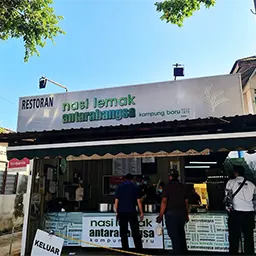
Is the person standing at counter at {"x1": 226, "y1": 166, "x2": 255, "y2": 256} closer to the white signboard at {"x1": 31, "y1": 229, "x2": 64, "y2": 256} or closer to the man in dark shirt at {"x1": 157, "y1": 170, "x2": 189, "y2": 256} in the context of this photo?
the man in dark shirt at {"x1": 157, "y1": 170, "x2": 189, "y2": 256}

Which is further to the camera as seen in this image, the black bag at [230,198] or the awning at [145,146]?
the black bag at [230,198]

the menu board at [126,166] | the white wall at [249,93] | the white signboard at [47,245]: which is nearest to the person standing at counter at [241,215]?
the white signboard at [47,245]

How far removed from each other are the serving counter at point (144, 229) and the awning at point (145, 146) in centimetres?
174

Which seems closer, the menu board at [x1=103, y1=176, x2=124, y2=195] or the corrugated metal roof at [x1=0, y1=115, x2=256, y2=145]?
the corrugated metal roof at [x1=0, y1=115, x2=256, y2=145]

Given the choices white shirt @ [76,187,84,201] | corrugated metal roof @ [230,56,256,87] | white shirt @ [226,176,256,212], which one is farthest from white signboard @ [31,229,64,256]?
corrugated metal roof @ [230,56,256,87]

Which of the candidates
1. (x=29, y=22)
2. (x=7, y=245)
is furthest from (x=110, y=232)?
Answer: (x=29, y=22)

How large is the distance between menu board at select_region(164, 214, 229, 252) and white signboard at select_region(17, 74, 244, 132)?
2396 mm

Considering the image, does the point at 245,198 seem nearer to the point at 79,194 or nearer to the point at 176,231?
the point at 176,231

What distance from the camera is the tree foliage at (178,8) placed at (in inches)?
299

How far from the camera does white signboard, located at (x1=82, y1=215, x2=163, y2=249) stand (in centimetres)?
610

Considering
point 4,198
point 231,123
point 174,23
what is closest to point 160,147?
point 231,123

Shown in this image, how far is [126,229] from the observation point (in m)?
5.67

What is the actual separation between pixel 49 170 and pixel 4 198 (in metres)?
5.18

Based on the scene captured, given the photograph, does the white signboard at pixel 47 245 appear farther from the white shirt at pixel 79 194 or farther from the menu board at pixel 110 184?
the menu board at pixel 110 184
